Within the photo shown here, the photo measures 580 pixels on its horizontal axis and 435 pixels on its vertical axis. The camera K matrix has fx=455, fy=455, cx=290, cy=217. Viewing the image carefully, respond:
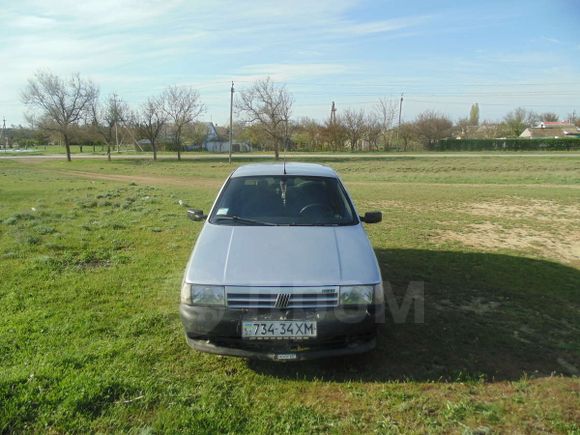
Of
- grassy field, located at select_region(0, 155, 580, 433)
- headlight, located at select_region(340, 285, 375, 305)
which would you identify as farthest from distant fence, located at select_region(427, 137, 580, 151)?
headlight, located at select_region(340, 285, 375, 305)

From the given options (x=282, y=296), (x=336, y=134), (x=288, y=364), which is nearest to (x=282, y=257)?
(x=282, y=296)

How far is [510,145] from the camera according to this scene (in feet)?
210

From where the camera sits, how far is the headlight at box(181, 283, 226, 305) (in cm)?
342

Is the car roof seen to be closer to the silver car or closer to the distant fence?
the silver car

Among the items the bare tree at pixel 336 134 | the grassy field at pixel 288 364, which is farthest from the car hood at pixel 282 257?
the bare tree at pixel 336 134

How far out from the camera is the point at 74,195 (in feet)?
51.2

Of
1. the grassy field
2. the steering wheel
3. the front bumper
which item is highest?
the steering wheel

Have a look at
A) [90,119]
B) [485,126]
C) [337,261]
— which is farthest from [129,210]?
[485,126]

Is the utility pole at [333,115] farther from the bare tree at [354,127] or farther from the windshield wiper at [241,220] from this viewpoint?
the windshield wiper at [241,220]

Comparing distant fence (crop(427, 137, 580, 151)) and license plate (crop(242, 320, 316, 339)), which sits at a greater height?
distant fence (crop(427, 137, 580, 151))

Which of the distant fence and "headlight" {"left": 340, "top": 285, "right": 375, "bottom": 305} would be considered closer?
"headlight" {"left": 340, "top": 285, "right": 375, "bottom": 305}

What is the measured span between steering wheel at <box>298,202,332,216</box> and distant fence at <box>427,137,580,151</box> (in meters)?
66.5

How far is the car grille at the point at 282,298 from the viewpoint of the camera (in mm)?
3348

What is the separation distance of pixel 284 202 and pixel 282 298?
155 cm
